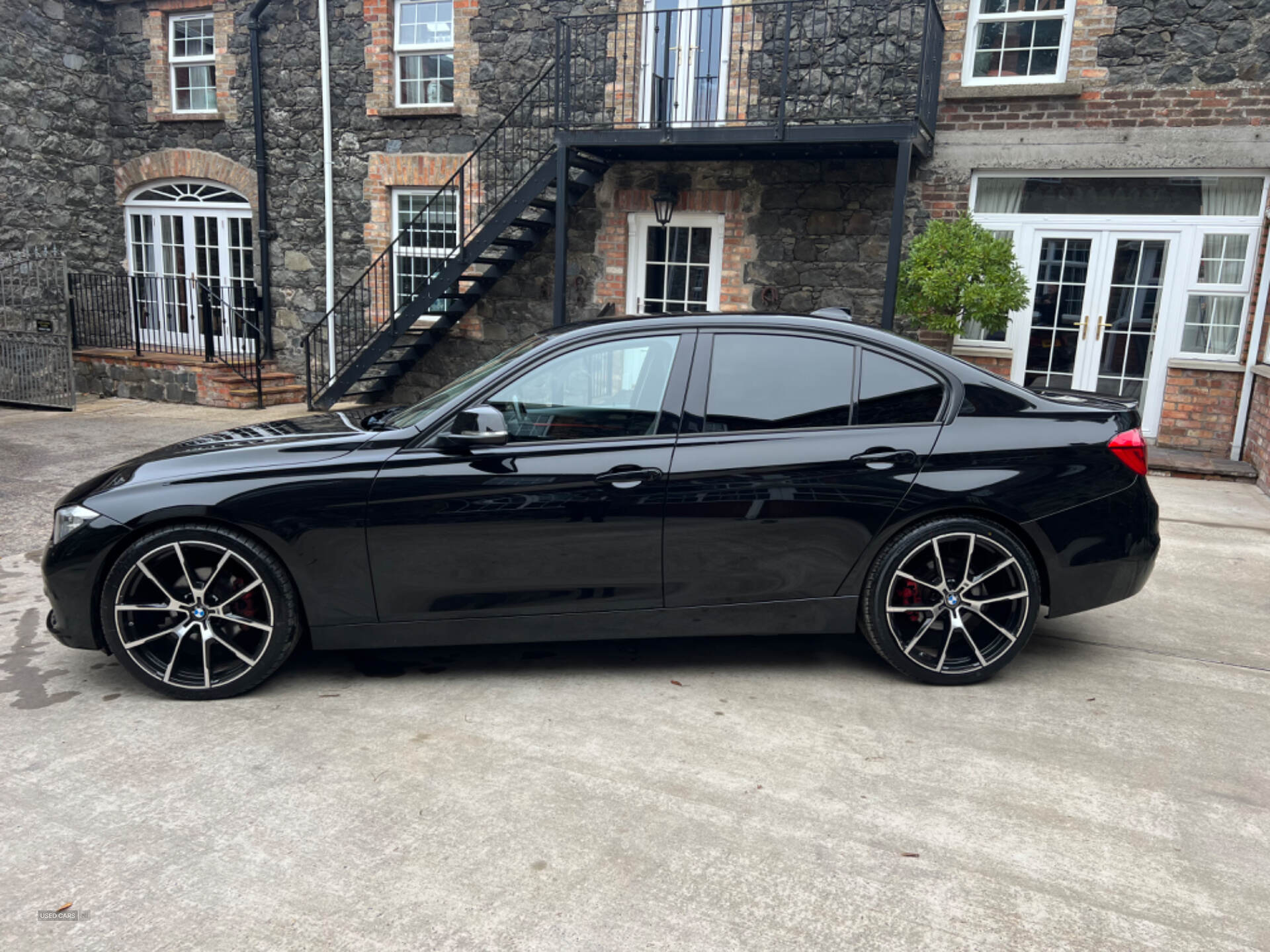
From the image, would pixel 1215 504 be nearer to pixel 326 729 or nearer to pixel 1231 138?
pixel 1231 138

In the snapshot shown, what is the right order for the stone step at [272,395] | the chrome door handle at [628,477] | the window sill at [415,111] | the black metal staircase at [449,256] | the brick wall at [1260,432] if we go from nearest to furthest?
the chrome door handle at [628,477]
the brick wall at [1260,432]
the black metal staircase at [449,256]
the window sill at [415,111]
the stone step at [272,395]

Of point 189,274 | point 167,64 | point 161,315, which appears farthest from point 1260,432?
→ point 167,64

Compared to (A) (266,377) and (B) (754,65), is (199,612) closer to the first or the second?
(B) (754,65)

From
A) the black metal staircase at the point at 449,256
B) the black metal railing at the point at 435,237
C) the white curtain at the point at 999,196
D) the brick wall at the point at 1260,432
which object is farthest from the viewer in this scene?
the black metal railing at the point at 435,237

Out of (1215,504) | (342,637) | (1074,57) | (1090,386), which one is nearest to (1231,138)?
(1074,57)

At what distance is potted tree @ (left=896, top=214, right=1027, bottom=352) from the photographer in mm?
8961

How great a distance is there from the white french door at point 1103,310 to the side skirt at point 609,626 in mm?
7298

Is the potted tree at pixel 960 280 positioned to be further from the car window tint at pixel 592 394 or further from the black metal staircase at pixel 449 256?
the car window tint at pixel 592 394

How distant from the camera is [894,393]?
3906 millimetres

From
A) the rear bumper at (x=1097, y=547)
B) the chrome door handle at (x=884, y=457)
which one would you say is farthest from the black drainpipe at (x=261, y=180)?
the rear bumper at (x=1097, y=547)

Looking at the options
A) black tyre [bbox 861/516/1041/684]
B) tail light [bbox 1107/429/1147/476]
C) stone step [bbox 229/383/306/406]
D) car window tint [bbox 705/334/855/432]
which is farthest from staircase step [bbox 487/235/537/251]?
tail light [bbox 1107/429/1147/476]

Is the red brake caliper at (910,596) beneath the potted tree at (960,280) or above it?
beneath

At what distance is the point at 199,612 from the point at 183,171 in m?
12.3

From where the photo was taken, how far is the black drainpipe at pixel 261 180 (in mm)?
12812
